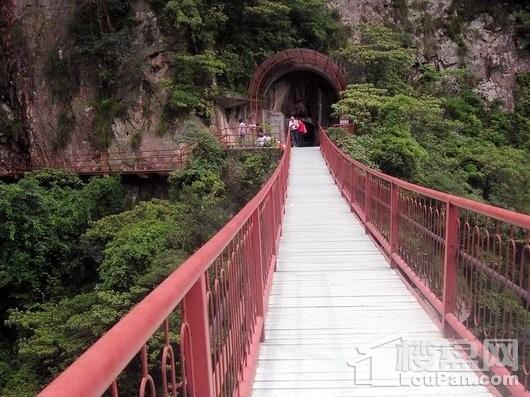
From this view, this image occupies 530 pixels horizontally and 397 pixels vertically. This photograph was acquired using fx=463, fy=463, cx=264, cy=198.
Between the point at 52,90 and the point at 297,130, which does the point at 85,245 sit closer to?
the point at 52,90

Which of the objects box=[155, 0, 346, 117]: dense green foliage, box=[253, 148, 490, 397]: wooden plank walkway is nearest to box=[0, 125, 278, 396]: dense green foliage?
box=[155, 0, 346, 117]: dense green foliage

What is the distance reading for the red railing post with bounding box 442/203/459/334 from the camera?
3.67m

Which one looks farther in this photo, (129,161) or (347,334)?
(129,161)

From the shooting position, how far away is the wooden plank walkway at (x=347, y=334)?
3.27 meters

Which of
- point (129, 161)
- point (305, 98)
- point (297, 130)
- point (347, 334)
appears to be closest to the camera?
point (347, 334)

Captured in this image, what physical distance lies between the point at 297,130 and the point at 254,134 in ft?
14.4

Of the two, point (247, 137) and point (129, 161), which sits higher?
point (247, 137)

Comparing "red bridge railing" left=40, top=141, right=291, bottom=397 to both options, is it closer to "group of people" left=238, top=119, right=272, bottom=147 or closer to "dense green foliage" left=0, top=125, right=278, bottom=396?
"dense green foliage" left=0, top=125, right=278, bottom=396

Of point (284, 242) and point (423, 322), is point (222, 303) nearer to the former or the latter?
point (423, 322)

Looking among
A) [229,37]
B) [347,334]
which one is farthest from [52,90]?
[347,334]

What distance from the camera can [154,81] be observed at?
22.4 m

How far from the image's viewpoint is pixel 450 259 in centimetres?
373

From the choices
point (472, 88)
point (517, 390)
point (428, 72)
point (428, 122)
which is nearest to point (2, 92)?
Result: point (428, 122)

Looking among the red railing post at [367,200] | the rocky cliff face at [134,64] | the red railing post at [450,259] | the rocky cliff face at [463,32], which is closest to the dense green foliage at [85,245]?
the rocky cliff face at [134,64]
